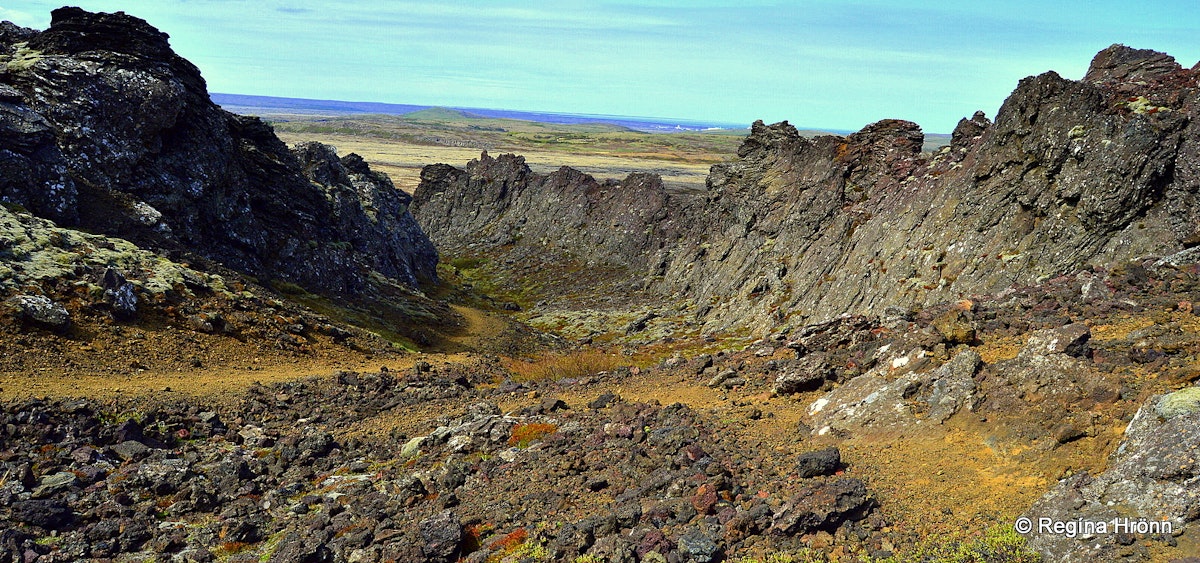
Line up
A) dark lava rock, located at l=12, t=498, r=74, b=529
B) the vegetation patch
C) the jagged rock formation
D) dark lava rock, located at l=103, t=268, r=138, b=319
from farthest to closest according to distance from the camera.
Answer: the jagged rock formation < dark lava rock, located at l=103, t=268, r=138, b=319 < the vegetation patch < dark lava rock, located at l=12, t=498, r=74, b=529

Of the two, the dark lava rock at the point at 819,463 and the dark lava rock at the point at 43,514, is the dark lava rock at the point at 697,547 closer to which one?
the dark lava rock at the point at 819,463

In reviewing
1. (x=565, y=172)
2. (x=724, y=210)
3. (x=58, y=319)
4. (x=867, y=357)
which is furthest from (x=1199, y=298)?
(x=565, y=172)

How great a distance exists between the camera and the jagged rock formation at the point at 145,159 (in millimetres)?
36938

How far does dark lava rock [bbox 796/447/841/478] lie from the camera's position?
14.3 m

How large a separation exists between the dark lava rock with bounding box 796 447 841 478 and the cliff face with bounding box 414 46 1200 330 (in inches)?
791

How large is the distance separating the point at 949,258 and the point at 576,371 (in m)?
23.1

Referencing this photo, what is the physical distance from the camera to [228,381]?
28734mm

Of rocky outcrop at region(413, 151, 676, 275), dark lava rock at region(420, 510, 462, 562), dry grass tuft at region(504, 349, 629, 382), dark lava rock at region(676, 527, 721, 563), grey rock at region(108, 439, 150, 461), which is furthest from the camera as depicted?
rocky outcrop at region(413, 151, 676, 275)

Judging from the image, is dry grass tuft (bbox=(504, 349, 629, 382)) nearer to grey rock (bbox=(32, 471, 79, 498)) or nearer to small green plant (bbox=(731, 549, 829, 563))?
grey rock (bbox=(32, 471, 79, 498))

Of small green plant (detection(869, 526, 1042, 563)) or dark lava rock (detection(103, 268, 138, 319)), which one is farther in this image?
dark lava rock (detection(103, 268, 138, 319))

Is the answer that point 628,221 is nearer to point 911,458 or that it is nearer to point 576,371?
point 576,371

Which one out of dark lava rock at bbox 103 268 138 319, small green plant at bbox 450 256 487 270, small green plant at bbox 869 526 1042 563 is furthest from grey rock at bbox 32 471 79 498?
small green plant at bbox 450 256 487 270

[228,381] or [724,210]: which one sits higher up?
[724,210]

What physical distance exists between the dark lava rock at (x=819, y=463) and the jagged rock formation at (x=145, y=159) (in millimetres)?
36771
